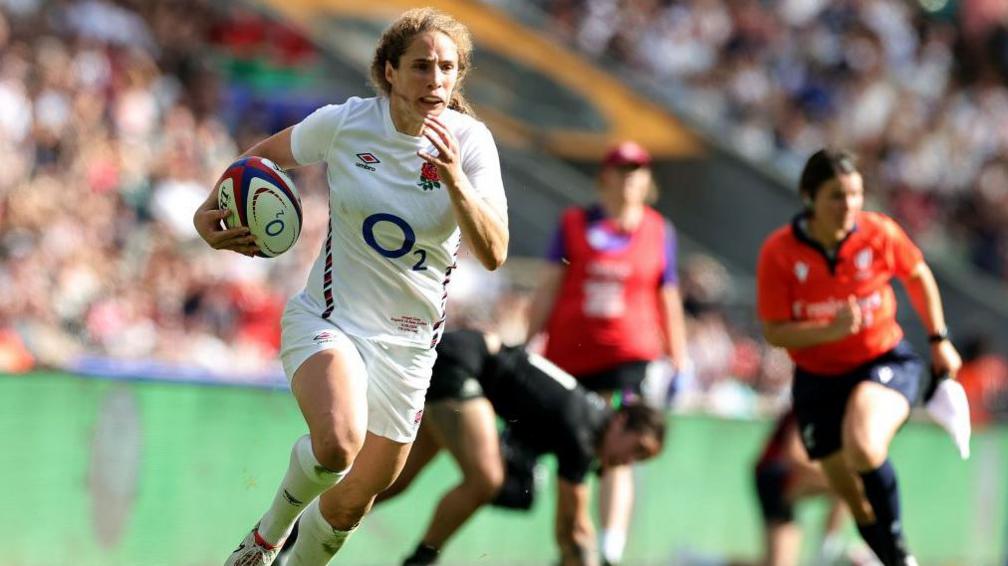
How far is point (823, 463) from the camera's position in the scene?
852 centimetres

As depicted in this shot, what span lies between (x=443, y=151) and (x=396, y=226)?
54 cm

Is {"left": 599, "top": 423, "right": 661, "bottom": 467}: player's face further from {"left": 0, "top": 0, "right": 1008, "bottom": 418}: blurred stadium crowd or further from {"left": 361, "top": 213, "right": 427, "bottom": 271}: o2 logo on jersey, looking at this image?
{"left": 0, "top": 0, "right": 1008, "bottom": 418}: blurred stadium crowd

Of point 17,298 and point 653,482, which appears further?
point 653,482

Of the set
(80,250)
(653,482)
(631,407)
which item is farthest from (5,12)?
(631,407)

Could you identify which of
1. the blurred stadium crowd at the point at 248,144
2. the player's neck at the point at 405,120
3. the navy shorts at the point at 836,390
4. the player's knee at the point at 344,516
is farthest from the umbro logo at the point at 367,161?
the blurred stadium crowd at the point at 248,144

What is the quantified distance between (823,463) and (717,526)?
14.6 feet

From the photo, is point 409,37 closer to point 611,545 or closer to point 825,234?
point 825,234

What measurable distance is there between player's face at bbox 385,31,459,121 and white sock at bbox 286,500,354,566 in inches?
62.4

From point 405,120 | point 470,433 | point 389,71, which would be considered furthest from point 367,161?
point 470,433

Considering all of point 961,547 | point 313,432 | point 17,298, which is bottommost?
point 961,547

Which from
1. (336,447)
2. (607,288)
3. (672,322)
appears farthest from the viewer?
(672,322)

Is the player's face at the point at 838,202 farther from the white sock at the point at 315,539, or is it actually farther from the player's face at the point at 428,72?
the white sock at the point at 315,539

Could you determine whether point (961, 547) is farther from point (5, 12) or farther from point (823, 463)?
point (5, 12)

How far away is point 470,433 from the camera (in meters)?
8.20
